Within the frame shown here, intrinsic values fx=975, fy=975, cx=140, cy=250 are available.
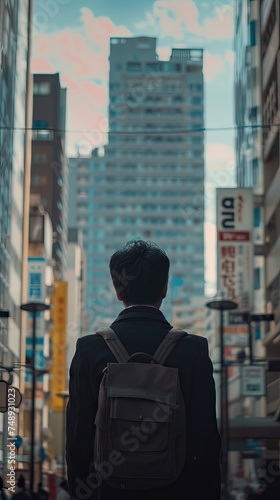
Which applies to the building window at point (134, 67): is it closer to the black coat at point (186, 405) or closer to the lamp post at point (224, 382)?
the lamp post at point (224, 382)

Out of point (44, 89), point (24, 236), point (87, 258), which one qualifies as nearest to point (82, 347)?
point (24, 236)

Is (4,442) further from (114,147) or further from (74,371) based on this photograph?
(114,147)

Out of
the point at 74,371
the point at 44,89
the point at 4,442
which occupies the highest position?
the point at 44,89

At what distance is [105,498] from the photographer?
2434mm

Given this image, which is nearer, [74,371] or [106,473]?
[106,473]

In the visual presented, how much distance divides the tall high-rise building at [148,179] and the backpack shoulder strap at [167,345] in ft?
498

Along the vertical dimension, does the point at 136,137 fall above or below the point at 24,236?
above

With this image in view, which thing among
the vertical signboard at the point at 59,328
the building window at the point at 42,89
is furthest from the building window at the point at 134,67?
the vertical signboard at the point at 59,328

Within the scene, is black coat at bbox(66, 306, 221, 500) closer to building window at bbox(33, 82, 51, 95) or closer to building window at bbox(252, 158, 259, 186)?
building window at bbox(252, 158, 259, 186)

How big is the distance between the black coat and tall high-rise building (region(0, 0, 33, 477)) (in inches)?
959

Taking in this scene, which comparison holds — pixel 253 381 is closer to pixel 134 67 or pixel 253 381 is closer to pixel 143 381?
pixel 143 381

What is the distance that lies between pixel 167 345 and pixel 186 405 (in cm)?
16

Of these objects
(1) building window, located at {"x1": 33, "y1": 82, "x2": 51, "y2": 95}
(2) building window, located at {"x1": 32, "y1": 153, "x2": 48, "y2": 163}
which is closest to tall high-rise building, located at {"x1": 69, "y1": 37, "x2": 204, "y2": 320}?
(2) building window, located at {"x1": 32, "y1": 153, "x2": 48, "y2": 163}

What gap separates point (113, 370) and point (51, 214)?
80.3 m
